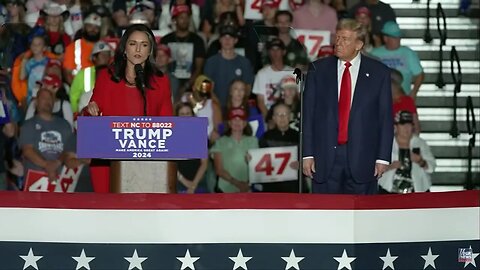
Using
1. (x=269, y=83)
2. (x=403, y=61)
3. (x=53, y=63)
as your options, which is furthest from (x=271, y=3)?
(x=53, y=63)

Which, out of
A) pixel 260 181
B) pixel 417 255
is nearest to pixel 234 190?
pixel 260 181

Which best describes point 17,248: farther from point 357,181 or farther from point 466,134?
point 466,134

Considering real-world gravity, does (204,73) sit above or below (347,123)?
above

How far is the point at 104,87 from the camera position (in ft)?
39.9

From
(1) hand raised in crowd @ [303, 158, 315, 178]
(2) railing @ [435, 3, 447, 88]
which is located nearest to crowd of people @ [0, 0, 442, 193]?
(2) railing @ [435, 3, 447, 88]

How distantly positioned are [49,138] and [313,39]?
313cm

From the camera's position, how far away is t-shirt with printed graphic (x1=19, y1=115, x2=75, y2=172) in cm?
1571

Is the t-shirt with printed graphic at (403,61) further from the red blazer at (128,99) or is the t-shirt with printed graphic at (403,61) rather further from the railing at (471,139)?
the red blazer at (128,99)

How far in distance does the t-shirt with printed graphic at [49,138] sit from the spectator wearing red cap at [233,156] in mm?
1377

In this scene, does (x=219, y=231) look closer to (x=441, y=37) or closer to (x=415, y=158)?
(x=415, y=158)

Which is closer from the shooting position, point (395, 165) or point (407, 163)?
point (395, 165)

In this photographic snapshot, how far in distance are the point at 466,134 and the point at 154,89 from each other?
20.5 ft

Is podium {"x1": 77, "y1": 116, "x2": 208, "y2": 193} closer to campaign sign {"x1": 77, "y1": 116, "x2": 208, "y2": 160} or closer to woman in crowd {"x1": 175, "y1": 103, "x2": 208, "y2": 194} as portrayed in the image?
campaign sign {"x1": 77, "y1": 116, "x2": 208, "y2": 160}

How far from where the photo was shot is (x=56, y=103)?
53.2 ft
